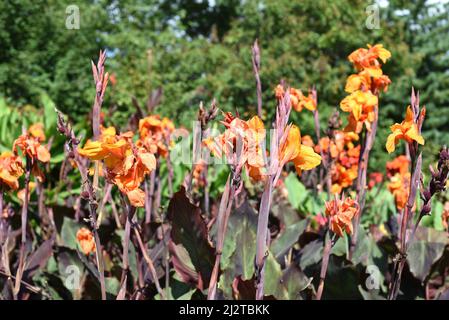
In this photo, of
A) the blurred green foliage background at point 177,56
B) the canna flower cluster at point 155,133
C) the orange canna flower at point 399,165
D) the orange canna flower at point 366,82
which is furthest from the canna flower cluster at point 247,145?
the blurred green foliage background at point 177,56

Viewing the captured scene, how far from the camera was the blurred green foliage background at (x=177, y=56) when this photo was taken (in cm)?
960

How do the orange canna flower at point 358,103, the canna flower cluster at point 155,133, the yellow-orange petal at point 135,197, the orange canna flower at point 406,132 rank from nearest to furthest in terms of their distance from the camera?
the yellow-orange petal at point 135,197 → the orange canna flower at point 406,132 → the orange canna flower at point 358,103 → the canna flower cluster at point 155,133

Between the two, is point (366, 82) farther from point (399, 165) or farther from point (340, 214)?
point (399, 165)

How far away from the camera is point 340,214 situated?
3.96 feet

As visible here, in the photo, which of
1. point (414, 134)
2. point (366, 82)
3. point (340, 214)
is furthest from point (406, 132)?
point (366, 82)

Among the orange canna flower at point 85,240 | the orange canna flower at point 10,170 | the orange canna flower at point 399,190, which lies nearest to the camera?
the orange canna flower at point 10,170

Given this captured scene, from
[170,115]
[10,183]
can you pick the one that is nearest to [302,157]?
[10,183]

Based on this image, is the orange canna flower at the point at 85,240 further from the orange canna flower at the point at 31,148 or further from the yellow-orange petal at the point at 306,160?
the yellow-orange petal at the point at 306,160

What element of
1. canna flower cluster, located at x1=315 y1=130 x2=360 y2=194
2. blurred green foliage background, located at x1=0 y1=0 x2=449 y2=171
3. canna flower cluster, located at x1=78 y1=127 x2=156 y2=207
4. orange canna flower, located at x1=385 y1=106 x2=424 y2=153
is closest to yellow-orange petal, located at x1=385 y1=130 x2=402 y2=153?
orange canna flower, located at x1=385 y1=106 x2=424 y2=153

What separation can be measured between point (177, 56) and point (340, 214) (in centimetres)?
1003

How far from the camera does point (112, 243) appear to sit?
1989mm

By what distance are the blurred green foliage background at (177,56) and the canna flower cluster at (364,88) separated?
5.44 metres

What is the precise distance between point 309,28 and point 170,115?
5751 mm
